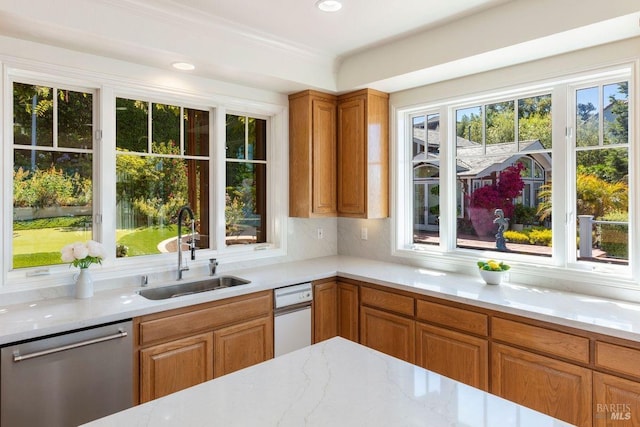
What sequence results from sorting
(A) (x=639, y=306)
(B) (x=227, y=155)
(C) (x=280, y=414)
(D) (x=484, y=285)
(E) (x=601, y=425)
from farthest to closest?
(B) (x=227, y=155) → (D) (x=484, y=285) → (A) (x=639, y=306) → (E) (x=601, y=425) → (C) (x=280, y=414)

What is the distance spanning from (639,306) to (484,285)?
82 cm

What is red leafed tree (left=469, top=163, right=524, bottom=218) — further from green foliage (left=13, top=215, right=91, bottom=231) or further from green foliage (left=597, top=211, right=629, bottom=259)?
green foliage (left=13, top=215, right=91, bottom=231)

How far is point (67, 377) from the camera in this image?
2.00 meters

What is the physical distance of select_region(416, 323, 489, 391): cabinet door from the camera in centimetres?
244

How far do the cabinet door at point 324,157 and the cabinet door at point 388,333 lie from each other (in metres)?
1.00

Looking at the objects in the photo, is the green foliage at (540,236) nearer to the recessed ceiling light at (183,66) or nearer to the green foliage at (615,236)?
the green foliage at (615,236)

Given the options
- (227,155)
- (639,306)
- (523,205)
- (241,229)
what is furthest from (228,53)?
(639,306)

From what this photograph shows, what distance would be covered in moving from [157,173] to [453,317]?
2.26 meters

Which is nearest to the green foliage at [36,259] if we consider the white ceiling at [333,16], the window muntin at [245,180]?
the window muntin at [245,180]

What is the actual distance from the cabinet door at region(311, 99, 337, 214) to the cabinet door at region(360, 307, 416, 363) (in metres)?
1.00

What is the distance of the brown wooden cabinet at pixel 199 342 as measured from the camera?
2.29 meters

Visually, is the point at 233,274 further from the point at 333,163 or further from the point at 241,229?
the point at 333,163

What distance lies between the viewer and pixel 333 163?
3.67 metres

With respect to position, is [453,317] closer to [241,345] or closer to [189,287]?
[241,345]
